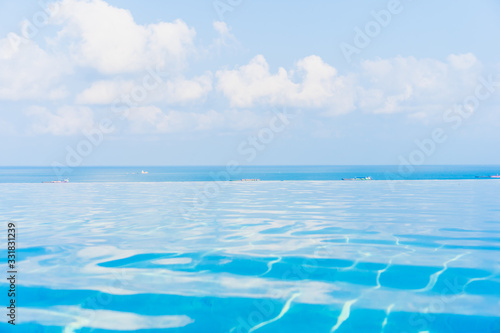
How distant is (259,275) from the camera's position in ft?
23.1

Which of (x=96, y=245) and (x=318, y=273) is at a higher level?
(x=96, y=245)

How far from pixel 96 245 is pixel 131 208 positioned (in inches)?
283

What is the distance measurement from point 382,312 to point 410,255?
302 cm

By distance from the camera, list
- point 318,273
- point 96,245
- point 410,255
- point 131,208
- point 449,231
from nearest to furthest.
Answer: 1. point 318,273
2. point 410,255
3. point 96,245
4. point 449,231
5. point 131,208

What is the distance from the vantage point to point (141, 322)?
17.4 ft

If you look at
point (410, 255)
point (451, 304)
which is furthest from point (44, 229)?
point (451, 304)

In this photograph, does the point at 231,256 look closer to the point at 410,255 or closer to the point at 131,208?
the point at 410,255

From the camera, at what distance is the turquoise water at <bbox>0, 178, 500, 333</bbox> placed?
211 inches

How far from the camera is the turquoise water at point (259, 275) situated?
17.6 ft

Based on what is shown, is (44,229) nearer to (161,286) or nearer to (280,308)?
(161,286)

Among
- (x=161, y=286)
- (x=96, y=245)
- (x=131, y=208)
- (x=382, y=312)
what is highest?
(x=131, y=208)

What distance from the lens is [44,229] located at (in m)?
11.5

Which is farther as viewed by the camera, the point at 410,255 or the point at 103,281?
the point at 410,255

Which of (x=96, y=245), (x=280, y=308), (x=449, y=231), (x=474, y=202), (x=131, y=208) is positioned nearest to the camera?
(x=280, y=308)
